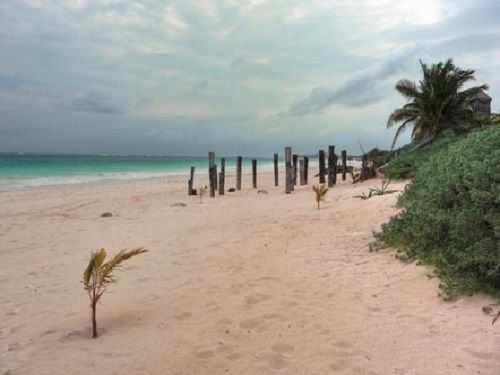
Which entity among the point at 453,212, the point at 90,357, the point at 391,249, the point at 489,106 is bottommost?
the point at 90,357

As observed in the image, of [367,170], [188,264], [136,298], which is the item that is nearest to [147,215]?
[188,264]

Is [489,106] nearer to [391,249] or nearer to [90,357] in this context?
Answer: [391,249]

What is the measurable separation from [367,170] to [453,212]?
14.7 metres

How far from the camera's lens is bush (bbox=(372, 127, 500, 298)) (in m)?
4.45

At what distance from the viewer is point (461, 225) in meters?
4.90

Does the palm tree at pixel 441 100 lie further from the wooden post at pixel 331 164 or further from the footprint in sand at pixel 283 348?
the footprint in sand at pixel 283 348

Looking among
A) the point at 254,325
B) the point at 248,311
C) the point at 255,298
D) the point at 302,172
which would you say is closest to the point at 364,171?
the point at 302,172

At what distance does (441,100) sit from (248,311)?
21.0 m

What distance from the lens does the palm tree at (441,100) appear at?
2208 cm

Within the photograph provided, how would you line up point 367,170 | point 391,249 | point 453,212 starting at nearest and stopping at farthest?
point 453,212
point 391,249
point 367,170

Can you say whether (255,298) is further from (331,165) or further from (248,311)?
(331,165)

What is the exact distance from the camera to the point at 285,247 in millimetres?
7777

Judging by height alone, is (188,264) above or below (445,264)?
below

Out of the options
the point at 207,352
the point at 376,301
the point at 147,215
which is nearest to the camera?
the point at 207,352
